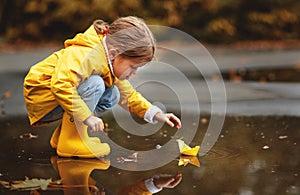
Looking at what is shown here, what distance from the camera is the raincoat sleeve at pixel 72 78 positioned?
2979 mm

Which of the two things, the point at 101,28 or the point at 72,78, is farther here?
the point at 101,28

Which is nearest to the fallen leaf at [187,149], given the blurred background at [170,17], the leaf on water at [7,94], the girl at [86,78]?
the girl at [86,78]

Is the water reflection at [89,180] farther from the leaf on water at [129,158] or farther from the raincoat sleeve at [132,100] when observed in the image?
the raincoat sleeve at [132,100]

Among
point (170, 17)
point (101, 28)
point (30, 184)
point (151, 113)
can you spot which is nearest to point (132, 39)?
point (101, 28)

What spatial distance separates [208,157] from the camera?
128 inches

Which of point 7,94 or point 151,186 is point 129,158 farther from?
point 7,94

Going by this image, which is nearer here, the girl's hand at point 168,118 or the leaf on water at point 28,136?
the girl's hand at point 168,118

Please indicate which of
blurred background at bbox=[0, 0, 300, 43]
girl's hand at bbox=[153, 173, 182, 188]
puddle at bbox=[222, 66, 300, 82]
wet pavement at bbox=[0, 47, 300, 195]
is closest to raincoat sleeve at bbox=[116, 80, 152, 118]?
wet pavement at bbox=[0, 47, 300, 195]

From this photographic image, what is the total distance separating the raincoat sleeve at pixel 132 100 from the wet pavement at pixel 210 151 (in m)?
0.22

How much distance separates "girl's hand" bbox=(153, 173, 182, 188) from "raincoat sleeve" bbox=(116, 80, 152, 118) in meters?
0.59

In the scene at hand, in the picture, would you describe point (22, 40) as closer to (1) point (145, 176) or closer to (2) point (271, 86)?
(2) point (271, 86)

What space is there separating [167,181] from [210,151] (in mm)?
602

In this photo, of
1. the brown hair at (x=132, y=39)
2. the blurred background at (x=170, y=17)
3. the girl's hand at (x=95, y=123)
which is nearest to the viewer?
the girl's hand at (x=95, y=123)

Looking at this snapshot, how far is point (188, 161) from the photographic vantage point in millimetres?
3184
